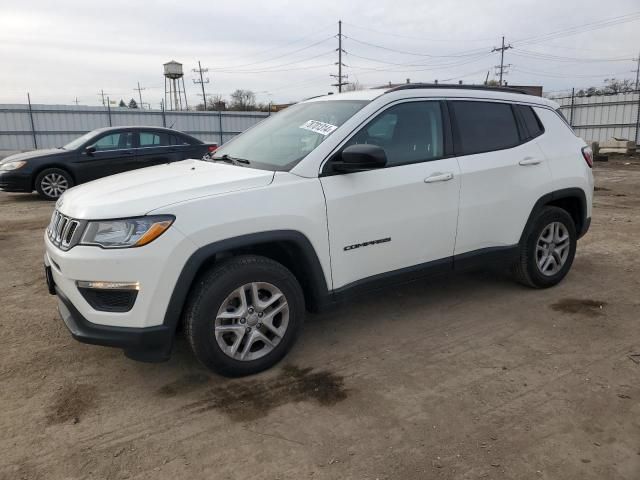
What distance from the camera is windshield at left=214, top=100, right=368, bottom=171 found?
11.6 feet

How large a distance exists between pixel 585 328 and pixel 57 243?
12.6 ft

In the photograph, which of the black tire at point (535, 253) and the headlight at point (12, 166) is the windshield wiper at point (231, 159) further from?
the headlight at point (12, 166)

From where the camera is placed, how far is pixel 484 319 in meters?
4.18

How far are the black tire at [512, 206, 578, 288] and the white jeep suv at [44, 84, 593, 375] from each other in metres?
0.02

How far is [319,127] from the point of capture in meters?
3.69

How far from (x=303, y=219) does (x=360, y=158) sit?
1.71ft

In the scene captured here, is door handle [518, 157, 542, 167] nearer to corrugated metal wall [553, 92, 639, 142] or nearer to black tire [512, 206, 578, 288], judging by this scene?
black tire [512, 206, 578, 288]

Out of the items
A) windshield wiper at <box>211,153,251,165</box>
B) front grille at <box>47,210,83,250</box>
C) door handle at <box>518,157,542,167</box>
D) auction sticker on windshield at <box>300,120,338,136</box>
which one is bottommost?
front grille at <box>47,210,83,250</box>

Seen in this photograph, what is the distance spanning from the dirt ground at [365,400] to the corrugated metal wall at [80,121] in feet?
63.0

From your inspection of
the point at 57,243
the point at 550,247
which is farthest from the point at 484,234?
the point at 57,243

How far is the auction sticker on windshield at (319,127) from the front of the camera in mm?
3571

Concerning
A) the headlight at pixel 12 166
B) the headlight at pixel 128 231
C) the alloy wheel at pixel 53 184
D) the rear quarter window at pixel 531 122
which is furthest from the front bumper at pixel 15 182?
the rear quarter window at pixel 531 122

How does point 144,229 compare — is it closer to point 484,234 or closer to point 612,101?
point 484,234

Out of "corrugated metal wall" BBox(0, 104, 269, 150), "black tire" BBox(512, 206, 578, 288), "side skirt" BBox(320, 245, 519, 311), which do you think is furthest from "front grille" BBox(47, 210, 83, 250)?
"corrugated metal wall" BBox(0, 104, 269, 150)
